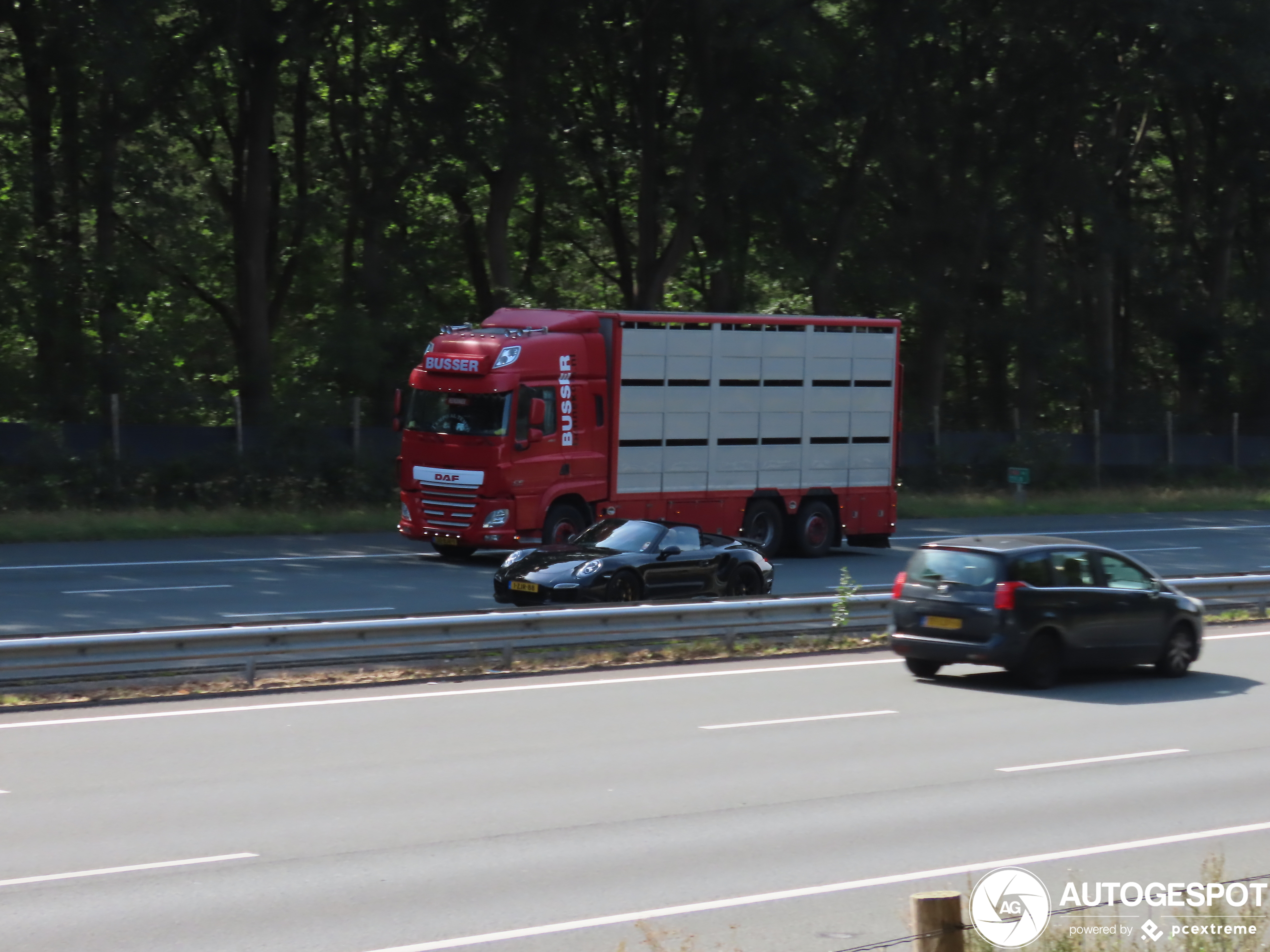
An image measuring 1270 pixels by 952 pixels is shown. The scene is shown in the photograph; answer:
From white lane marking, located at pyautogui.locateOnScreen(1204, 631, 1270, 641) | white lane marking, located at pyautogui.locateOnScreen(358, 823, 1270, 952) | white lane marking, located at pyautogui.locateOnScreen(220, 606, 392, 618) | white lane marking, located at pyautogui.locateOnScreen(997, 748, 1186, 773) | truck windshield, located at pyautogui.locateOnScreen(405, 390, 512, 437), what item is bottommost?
white lane marking, located at pyautogui.locateOnScreen(1204, 631, 1270, 641)

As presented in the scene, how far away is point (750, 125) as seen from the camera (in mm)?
38719

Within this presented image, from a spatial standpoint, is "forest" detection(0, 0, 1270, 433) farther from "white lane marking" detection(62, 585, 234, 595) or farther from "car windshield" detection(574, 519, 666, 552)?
Result: "car windshield" detection(574, 519, 666, 552)

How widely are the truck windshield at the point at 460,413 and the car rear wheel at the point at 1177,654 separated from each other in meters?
11.1

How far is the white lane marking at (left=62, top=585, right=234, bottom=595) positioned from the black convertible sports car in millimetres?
4290

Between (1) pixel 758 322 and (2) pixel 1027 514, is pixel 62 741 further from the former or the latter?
(2) pixel 1027 514

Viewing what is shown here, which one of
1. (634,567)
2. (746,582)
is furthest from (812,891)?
(746,582)

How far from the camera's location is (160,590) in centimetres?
2022

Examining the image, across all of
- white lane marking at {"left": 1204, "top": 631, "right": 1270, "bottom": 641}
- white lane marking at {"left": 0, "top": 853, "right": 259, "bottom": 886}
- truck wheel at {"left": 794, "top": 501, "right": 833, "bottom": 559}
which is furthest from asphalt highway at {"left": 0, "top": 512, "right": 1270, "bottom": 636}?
white lane marking at {"left": 0, "top": 853, "right": 259, "bottom": 886}

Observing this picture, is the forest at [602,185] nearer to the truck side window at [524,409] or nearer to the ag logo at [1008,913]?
the truck side window at [524,409]

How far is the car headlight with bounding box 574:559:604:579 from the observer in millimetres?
17734

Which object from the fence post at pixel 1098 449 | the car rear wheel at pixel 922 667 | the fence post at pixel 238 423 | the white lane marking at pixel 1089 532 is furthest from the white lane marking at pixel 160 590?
the fence post at pixel 1098 449

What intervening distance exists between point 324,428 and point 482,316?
1048cm

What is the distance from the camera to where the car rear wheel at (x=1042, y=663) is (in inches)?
564

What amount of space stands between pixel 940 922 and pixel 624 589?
13.1 metres
